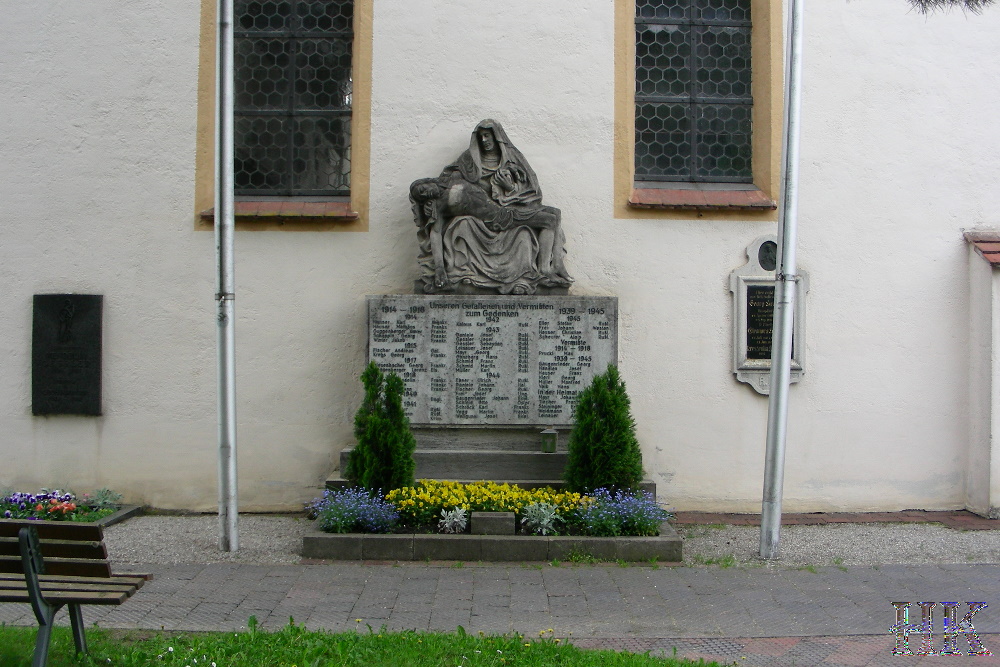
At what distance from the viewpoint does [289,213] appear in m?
8.55

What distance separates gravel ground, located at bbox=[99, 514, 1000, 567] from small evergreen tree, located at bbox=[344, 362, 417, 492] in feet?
2.75

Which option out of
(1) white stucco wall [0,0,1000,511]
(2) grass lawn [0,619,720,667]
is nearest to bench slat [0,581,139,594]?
(2) grass lawn [0,619,720,667]

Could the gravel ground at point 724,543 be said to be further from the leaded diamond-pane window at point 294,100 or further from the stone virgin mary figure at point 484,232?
the leaded diamond-pane window at point 294,100

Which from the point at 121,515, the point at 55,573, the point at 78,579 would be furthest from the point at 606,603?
the point at 121,515

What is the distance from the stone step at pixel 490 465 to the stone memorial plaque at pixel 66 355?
10.9ft

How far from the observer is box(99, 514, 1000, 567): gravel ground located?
6.83 metres

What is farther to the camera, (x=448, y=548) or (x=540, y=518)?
(x=540, y=518)

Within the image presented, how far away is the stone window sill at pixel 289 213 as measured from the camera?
8523mm

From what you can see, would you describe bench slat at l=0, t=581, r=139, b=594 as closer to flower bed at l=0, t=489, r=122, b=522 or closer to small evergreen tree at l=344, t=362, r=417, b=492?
small evergreen tree at l=344, t=362, r=417, b=492

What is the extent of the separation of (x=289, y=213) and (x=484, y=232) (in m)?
1.92

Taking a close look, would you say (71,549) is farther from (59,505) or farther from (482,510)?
(59,505)

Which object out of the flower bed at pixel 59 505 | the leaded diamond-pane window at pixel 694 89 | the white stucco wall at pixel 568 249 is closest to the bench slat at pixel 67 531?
the flower bed at pixel 59 505

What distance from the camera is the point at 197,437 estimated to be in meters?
8.58

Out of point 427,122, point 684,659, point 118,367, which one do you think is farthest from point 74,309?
point 684,659
